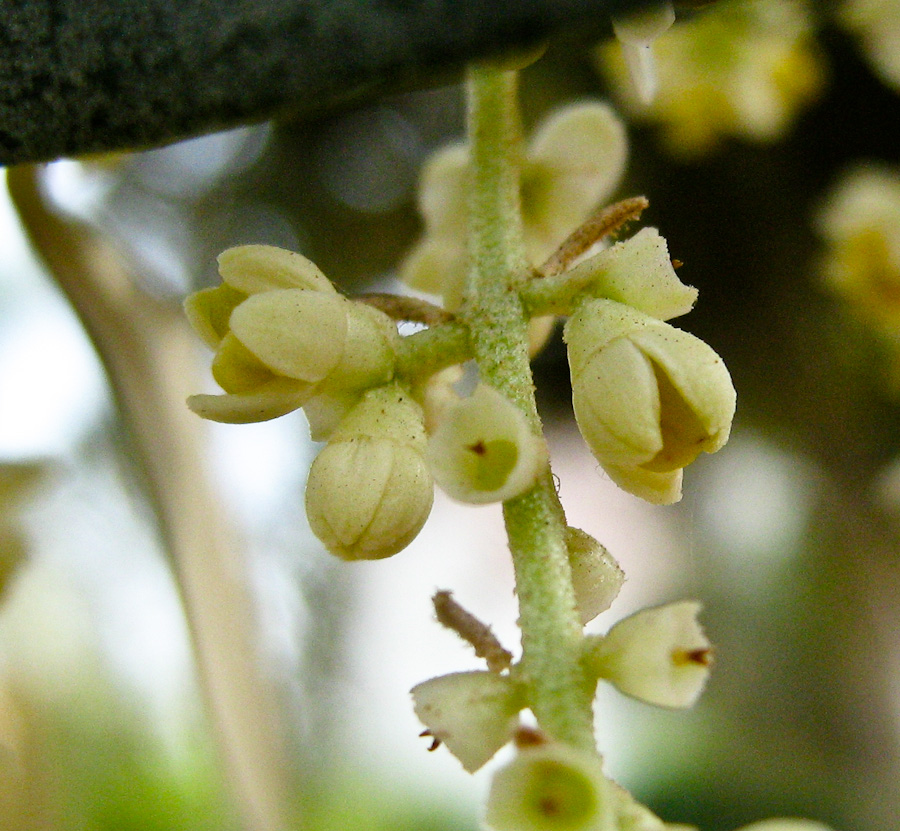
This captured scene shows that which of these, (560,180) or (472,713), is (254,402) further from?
(560,180)

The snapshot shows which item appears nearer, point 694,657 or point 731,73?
point 694,657

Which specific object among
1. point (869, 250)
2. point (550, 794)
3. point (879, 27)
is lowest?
point (550, 794)

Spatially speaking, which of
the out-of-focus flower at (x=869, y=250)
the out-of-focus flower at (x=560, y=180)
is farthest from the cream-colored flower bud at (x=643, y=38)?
the out-of-focus flower at (x=869, y=250)

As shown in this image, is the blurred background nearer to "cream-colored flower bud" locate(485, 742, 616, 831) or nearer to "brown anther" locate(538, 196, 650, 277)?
"brown anther" locate(538, 196, 650, 277)

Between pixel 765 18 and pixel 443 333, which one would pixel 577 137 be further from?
pixel 765 18

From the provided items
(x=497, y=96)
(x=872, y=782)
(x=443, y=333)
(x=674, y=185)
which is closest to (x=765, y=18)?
(x=674, y=185)

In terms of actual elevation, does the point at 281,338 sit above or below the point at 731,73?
below

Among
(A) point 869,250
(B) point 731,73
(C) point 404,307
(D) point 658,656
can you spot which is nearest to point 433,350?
(C) point 404,307

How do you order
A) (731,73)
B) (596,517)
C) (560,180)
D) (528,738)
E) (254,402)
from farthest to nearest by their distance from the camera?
(596,517), (731,73), (560,180), (254,402), (528,738)
